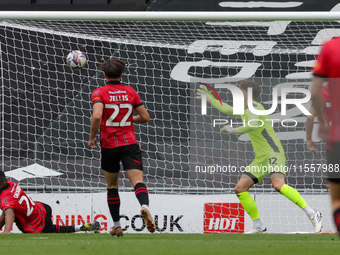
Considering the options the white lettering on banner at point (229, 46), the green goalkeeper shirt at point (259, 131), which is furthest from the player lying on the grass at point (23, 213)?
the white lettering on banner at point (229, 46)

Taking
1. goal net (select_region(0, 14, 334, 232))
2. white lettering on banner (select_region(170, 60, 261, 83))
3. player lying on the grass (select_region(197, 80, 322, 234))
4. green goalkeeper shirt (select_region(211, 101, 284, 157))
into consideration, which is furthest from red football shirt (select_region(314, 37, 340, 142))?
white lettering on banner (select_region(170, 60, 261, 83))

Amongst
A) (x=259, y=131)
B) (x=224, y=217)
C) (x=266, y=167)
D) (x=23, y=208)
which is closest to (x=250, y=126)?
(x=259, y=131)

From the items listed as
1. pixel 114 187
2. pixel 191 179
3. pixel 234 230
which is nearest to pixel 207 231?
pixel 234 230

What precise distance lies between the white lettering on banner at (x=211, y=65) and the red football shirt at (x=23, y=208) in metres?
3.36

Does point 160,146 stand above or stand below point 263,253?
above

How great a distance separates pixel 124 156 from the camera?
4.55 m

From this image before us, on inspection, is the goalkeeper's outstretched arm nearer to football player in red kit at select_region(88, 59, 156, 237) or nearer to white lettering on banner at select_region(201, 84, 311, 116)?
football player in red kit at select_region(88, 59, 156, 237)

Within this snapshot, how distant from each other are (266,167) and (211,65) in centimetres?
310

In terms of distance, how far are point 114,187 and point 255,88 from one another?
209 cm

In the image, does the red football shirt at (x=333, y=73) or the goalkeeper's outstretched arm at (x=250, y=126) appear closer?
the red football shirt at (x=333, y=73)

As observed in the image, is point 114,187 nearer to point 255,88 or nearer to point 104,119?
point 104,119

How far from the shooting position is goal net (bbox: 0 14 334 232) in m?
7.40

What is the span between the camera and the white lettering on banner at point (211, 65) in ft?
26.5

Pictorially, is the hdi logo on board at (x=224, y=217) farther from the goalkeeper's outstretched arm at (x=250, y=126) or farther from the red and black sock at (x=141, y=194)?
the red and black sock at (x=141, y=194)
